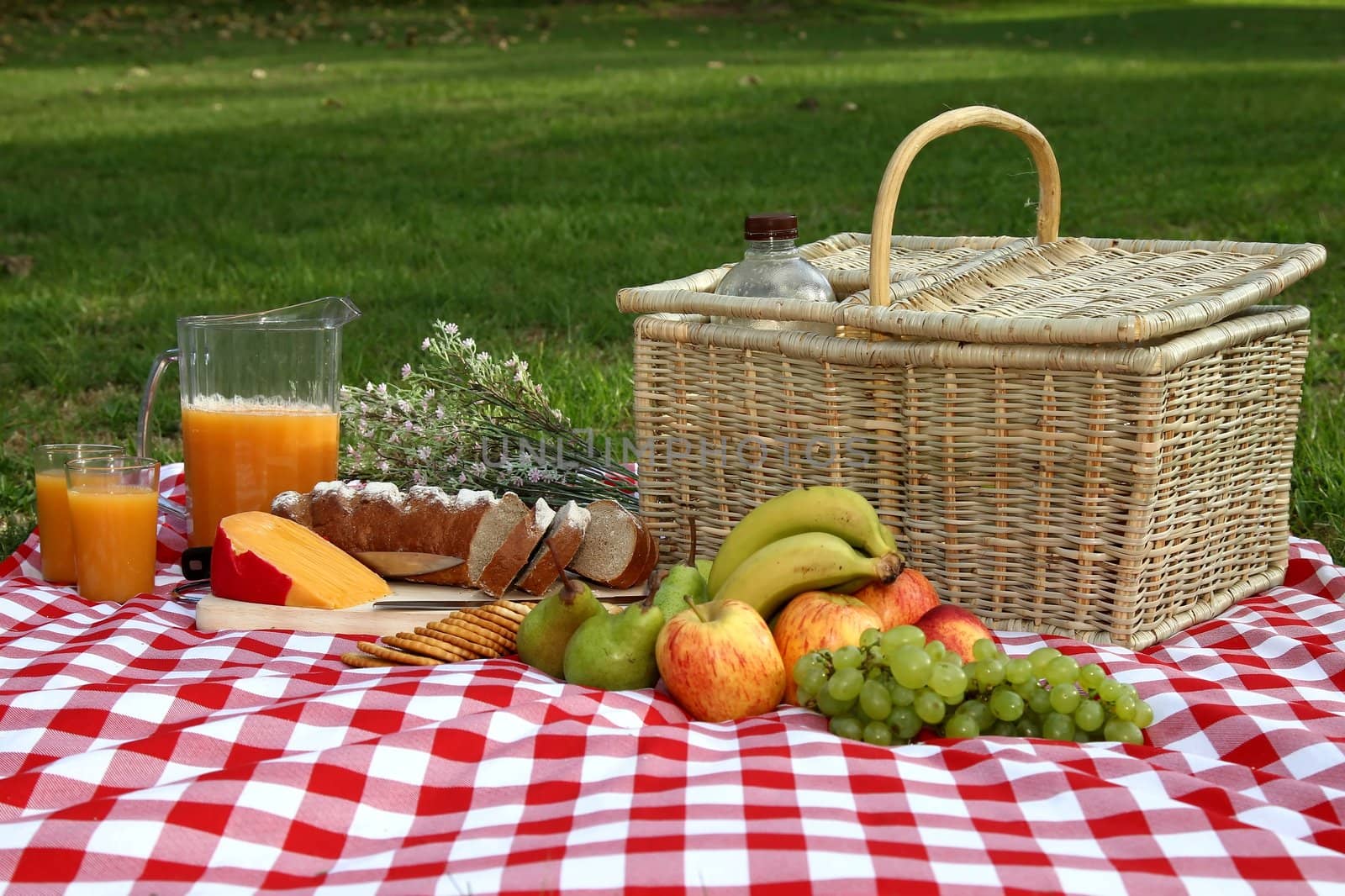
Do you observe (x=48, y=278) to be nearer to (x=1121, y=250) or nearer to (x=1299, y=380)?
(x=1121, y=250)

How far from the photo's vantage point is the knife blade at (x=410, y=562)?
2209mm

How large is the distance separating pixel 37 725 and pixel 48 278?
3573mm

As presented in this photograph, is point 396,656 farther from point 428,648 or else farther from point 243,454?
point 243,454

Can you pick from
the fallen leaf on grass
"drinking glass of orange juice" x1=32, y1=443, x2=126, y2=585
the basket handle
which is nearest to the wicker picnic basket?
the basket handle

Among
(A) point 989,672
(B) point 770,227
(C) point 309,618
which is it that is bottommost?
(C) point 309,618

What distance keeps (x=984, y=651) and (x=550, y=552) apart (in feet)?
2.49

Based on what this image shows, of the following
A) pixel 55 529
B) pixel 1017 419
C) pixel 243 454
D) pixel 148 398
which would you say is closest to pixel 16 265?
pixel 148 398

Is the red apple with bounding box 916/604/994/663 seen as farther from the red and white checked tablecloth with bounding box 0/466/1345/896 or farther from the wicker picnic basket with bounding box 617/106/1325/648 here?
the wicker picnic basket with bounding box 617/106/1325/648

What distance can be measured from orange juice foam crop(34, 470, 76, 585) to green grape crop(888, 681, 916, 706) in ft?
4.48

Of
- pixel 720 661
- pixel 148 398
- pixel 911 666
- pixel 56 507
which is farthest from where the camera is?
pixel 148 398

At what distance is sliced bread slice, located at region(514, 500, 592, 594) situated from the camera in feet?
7.13

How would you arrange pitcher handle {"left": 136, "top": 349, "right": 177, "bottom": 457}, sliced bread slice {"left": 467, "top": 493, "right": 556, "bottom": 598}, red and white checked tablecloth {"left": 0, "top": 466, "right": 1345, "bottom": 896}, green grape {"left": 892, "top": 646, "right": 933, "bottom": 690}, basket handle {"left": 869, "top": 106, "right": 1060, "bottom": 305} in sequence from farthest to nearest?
pitcher handle {"left": 136, "top": 349, "right": 177, "bottom": 457}
sliced bread slice {"left": 467, "top": 493, "right": 556, "bottom": 598}
basket handle {"left": 869, "top": 106, "right": 1060, "bottom": 305}
green grape {"left": 892, "top": 646, "right": 933, "bottom": 690}
red and white checked tablecloth {"left": 0, "top": 466, "right": 1345, "bottom": 896}

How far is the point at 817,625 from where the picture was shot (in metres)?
1.75

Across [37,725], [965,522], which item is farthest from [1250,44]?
[37,725]
